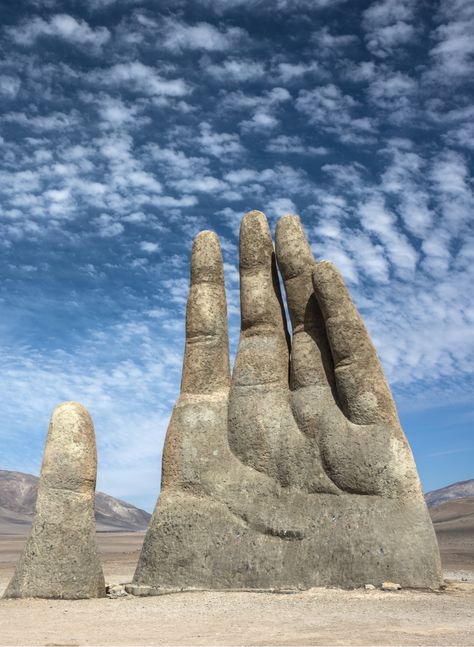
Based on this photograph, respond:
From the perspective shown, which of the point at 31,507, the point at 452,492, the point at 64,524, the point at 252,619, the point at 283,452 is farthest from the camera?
the point at 452,492

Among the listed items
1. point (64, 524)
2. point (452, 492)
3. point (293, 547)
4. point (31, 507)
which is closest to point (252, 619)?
point (293, 547)

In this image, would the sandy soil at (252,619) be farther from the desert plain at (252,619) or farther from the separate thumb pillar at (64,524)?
the separate thumb pillar at (64,524)

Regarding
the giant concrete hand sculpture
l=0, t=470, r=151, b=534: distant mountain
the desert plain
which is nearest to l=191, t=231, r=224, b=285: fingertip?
the giant concrete hand sculpture

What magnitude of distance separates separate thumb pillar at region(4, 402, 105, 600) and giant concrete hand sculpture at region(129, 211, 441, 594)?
4.49 ft

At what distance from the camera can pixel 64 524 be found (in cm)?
1279

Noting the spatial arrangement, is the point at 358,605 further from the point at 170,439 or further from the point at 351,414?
the point at 170,439

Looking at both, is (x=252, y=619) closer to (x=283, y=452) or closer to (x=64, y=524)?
(x=283, y=452)

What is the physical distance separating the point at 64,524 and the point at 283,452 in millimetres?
4277

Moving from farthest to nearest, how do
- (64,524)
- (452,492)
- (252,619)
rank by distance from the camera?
(452,492) → (64,524) → (252,619)

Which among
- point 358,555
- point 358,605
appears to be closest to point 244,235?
point 358,555

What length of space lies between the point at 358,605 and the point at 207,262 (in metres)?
7.77

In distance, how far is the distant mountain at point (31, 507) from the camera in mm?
119613

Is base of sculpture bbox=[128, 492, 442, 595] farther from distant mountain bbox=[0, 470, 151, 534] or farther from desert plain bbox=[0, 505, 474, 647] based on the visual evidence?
distant mountain bbox=[0, 470, 151, 534]

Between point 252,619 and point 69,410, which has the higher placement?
point 69,410
